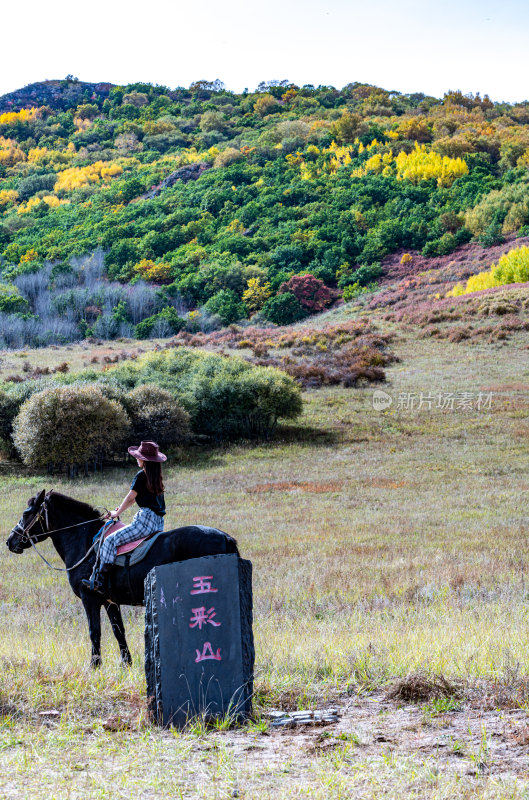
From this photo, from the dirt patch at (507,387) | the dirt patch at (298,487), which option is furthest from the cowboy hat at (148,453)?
the dirt patch at (507,387)

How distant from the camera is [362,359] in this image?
41.0m

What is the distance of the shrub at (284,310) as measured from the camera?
7538 cm

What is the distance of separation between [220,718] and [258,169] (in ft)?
428

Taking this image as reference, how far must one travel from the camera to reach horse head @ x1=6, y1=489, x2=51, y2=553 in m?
8.10

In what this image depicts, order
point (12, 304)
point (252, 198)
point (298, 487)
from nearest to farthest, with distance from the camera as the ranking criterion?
point (298, 487) → point (12, 304) → point (252, 198)

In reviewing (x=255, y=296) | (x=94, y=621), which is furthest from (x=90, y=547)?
(x=255, y=296)

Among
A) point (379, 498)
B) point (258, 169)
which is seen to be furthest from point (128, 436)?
point (258, 169)

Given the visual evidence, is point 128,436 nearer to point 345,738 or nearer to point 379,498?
point 379,498

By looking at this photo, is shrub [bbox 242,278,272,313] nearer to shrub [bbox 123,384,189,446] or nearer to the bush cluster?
the bush cluster

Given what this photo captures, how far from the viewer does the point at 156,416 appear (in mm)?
29812

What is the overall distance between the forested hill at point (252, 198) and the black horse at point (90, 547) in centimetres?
6508

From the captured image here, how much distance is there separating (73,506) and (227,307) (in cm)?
7126
